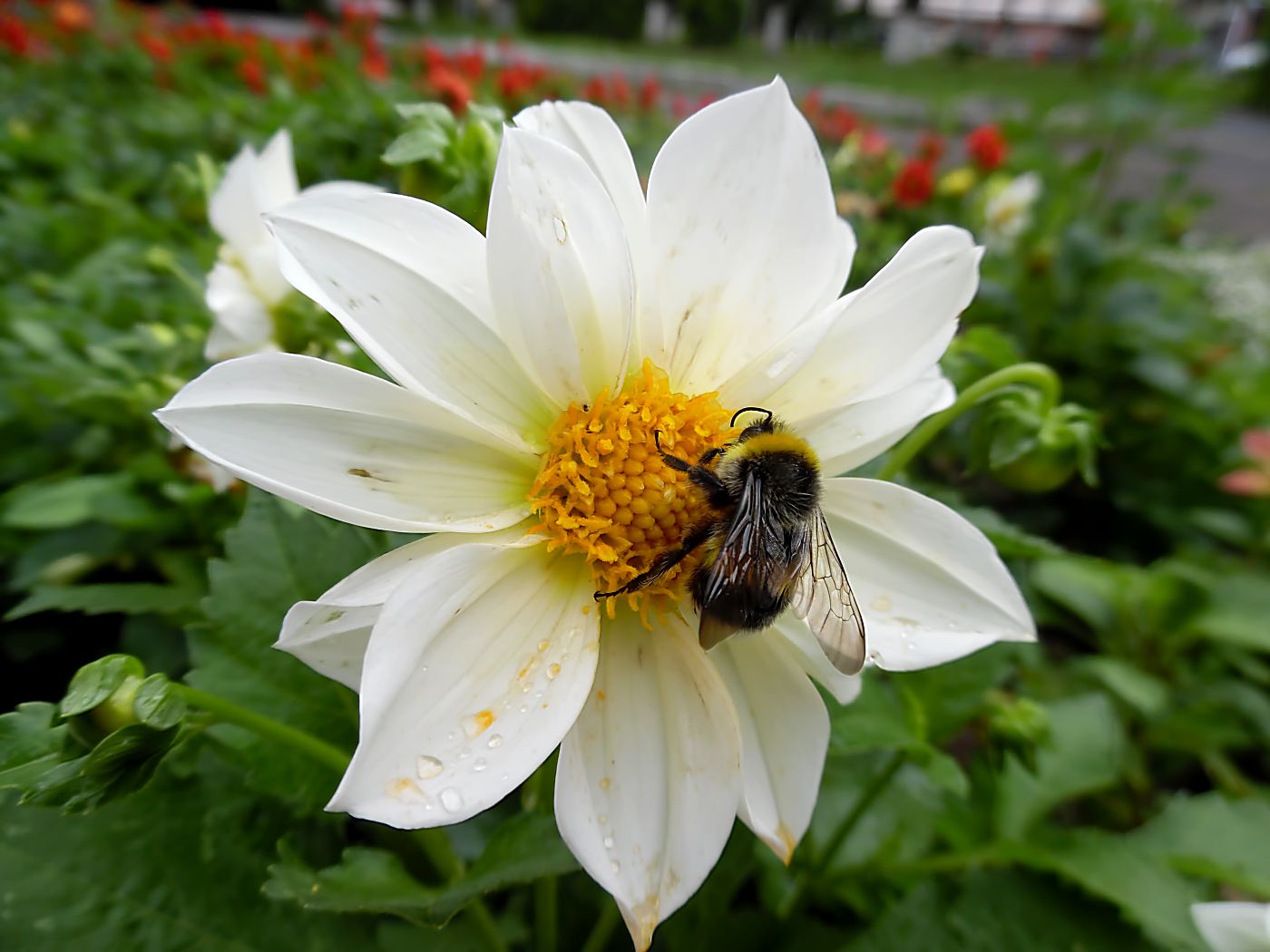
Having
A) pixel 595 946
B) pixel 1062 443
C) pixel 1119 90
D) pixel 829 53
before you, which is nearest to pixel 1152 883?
pixel 1062 443

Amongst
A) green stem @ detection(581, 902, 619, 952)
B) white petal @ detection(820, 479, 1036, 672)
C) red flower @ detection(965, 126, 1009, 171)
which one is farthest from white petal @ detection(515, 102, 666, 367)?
red flower @ detection(965, 126, 1009, 171)

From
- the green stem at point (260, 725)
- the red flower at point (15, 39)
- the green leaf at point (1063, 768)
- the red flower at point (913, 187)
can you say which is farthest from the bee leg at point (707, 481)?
the red flower at point (15, 39)

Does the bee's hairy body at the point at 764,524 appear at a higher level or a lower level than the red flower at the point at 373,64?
higher

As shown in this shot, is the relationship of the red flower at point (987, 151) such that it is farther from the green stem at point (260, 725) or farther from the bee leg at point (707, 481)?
the green stem at point (260, 725)

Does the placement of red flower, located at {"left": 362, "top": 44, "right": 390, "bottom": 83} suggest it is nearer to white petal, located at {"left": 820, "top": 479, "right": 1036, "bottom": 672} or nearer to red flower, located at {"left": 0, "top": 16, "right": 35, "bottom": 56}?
red flower, located at {"left": 0, "top": 16, "right": 35, "bottom": 56}

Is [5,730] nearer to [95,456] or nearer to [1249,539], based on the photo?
[95,456]

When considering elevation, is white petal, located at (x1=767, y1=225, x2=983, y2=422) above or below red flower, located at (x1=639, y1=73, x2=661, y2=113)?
above
